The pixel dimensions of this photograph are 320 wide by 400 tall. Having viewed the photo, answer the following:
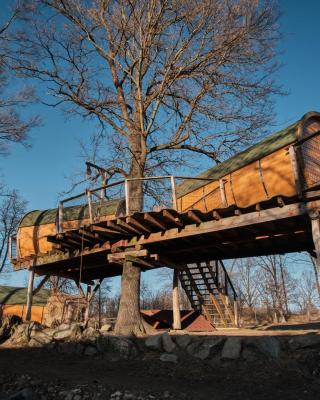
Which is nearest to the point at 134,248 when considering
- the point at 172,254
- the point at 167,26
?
the point at 172,254

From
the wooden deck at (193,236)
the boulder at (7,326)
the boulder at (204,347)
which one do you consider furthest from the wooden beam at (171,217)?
the boulder at (7,326)

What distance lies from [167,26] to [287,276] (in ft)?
133

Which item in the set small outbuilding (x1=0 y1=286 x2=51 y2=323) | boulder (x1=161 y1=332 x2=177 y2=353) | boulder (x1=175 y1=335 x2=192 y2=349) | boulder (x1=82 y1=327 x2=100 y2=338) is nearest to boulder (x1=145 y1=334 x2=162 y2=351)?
boulder (x1=161 y1=332 x2=177 y2=353)

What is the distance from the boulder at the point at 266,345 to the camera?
840 cm

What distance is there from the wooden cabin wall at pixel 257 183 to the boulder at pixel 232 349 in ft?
11.5

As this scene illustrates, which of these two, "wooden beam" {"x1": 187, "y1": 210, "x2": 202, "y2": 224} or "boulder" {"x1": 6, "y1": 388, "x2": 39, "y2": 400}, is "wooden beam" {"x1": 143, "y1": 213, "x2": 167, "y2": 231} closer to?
"wooden beam" {"x1": 187, "y1": 210, "x2": 202, "y2": 224}

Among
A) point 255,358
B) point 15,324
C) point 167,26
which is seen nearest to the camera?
point 255,358

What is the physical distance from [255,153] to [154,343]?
245 inches

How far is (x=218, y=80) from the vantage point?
15.2 metres

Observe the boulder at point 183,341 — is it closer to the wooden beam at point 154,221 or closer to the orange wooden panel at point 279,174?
the wooden beam at point 154,221

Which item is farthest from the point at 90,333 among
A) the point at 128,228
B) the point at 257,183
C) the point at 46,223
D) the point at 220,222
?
the point at 46,223

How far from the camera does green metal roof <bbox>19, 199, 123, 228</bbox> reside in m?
16.1

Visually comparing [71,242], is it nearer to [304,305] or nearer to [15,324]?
[15,324]

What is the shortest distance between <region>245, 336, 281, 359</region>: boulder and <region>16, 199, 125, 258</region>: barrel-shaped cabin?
28.0 ft
